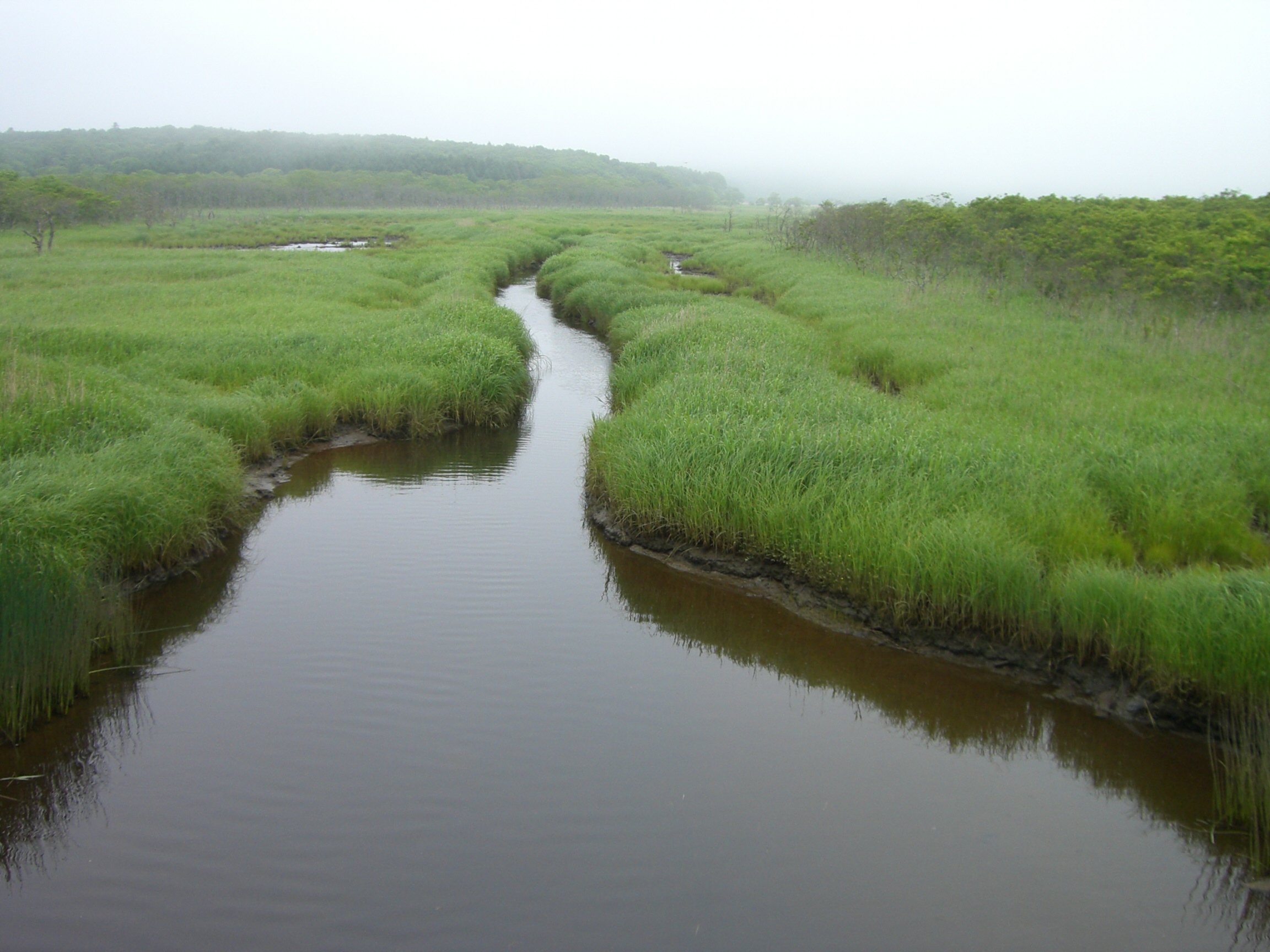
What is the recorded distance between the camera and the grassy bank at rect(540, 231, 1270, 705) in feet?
20.2

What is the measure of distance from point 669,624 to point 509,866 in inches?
128

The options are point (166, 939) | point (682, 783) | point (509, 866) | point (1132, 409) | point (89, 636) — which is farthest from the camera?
point (1132, 409)

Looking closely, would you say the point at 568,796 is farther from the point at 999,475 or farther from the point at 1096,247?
the point at 1096,247

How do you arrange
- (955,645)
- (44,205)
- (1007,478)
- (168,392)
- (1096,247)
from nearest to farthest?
1. (955,645)
2. (1007,478)
3. (168,392)
4. (1096,247)
5. (44,205)

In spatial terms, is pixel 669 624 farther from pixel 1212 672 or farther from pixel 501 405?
pixel 501 405

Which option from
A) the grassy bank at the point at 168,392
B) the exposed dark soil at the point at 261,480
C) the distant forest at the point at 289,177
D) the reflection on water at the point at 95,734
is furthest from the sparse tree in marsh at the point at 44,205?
the reflection on water at the point at 95,734

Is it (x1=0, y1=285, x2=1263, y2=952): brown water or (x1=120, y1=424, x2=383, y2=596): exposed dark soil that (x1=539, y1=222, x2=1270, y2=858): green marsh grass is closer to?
(x1=0, y1=285, x2=1263, y2=952): brown water

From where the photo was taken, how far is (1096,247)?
52.7 ft

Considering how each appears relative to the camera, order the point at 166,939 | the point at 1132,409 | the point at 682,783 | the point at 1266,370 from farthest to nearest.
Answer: the point at 1266,370 < the point at 1132,409 < the point at 682,783 < the point at 166,939

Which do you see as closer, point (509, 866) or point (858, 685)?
point (509, 866)

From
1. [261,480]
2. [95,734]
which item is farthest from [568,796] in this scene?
[261,480]

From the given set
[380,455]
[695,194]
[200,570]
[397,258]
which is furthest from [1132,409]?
[695,194]

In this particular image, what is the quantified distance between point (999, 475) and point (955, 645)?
206 cm

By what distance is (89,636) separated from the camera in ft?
19.9
